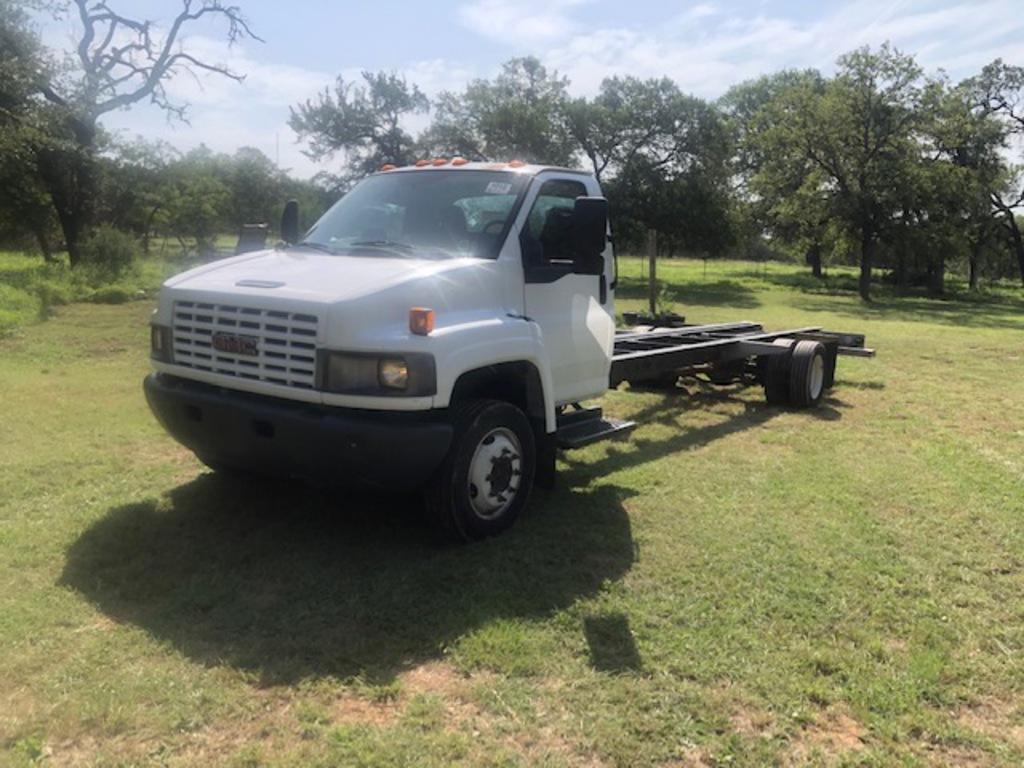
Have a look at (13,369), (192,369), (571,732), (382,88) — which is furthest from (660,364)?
(382,88)

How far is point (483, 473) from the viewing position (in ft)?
15.2

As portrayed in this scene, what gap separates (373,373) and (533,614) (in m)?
1.41

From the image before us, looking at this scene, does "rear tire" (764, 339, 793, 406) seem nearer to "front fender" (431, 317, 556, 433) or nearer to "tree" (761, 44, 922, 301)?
"front fender" (431, 317, 556, 433)

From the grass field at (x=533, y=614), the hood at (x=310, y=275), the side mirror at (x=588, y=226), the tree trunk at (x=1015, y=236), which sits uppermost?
the tree trunk at (x=1015, y=236)

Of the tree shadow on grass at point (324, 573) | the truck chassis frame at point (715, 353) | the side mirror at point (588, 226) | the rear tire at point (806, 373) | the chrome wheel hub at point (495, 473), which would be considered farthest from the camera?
the rear tire at point (806, 373)

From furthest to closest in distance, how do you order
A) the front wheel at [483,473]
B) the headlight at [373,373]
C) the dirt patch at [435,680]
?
the front wheel at [483,473] → the headlight at [373,373] → the dirt patch at [435,680]

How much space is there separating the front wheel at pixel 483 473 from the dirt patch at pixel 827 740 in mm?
2104

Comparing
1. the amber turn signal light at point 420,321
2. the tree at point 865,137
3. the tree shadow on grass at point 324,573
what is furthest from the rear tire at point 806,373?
the tree at point 865,137

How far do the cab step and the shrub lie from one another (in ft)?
63.9

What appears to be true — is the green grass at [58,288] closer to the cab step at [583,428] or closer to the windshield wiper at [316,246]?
the windshield wiper at [316,246]

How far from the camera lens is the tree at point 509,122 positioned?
31.5 meters

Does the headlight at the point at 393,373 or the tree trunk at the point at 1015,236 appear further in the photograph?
the tree trunk at the point at 1015,236

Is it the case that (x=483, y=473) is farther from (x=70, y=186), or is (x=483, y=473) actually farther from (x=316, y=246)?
(x=70, y=186)

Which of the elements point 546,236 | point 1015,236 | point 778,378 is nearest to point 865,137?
point 1015,236
